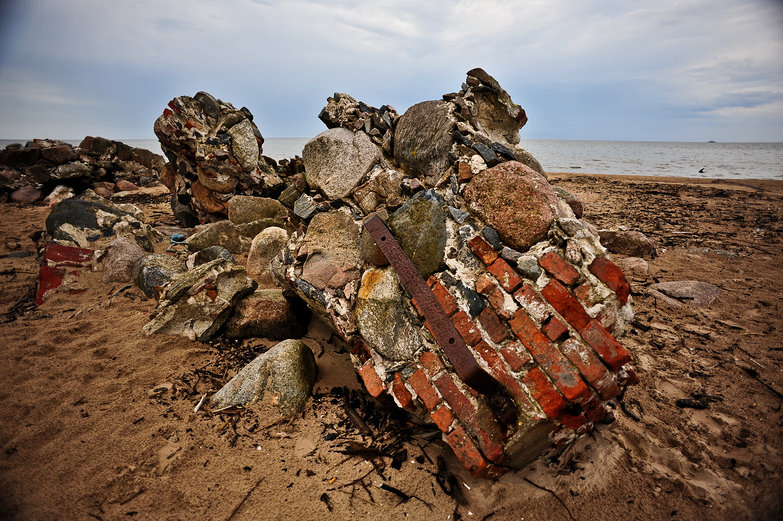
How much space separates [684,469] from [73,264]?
7.04 metres

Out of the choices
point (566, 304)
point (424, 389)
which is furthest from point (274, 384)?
point (566, 304)

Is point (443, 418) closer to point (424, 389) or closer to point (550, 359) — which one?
point (424, 389)

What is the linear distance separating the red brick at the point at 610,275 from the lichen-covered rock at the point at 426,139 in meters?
1.45

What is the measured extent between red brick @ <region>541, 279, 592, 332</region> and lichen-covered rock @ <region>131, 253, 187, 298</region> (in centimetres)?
420

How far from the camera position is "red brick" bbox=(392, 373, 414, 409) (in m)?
2.23

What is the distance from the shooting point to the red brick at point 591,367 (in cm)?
180

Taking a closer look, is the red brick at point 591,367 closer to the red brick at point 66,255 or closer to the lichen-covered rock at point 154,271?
the lichen-covered rock at point 154,271

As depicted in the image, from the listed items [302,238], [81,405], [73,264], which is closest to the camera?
[81,405]

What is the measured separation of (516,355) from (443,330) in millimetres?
441

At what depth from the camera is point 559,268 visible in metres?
2.02

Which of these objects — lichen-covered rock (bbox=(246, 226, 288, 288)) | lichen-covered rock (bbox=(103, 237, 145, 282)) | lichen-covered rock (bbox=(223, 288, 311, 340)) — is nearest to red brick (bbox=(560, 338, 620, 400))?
lichen-covered rock (bbox=(223, 288, 311, 340))

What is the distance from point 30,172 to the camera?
10.3 m

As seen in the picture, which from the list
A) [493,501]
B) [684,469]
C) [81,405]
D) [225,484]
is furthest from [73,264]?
[684,469]

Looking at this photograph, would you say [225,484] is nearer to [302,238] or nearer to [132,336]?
[302,238]
